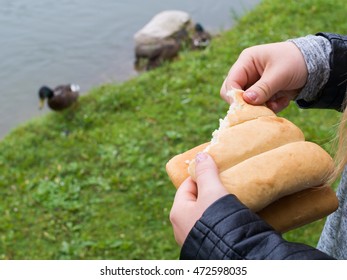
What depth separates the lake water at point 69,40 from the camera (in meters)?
7.03

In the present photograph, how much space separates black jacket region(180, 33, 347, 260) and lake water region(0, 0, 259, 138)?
5181 mm

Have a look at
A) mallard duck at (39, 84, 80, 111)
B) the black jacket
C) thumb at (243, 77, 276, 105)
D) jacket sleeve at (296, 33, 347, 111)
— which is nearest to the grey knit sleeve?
jacket sleeve at (296, 33, 347, 111)

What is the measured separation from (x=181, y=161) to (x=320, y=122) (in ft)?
10.1

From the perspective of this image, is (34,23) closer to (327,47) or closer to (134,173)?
(134,173)

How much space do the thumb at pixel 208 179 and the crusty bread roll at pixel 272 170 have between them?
32mm

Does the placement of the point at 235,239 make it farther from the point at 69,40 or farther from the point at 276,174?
the point at 69,40

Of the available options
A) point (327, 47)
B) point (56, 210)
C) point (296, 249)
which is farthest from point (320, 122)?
point (296, 249)

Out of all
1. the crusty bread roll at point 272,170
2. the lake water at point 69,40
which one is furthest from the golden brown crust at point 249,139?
the lake water at point 69,40

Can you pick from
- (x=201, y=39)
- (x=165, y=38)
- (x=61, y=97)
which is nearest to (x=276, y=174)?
(x=61, y=97)

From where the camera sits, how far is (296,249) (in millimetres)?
1265

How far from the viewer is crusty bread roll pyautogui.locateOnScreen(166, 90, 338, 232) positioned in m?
1.48

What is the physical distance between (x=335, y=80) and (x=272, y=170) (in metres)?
0.54

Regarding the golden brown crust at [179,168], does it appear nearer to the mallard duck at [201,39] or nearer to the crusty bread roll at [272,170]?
the crusty bread roll at [272,170]

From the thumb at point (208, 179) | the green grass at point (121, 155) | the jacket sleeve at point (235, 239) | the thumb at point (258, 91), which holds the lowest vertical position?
the green grass at point (121, 155)
